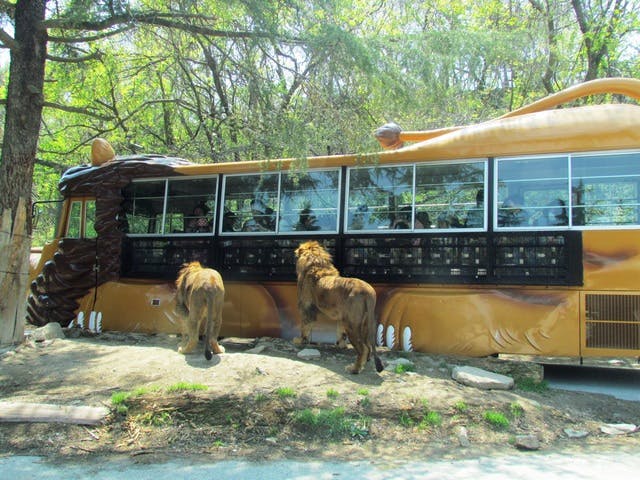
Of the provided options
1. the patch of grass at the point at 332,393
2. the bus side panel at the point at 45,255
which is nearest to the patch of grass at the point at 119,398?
the patch of grass at the point at 332,393

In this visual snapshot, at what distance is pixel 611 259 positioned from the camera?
7.07 metres

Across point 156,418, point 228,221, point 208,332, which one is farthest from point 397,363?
A: point 228,221

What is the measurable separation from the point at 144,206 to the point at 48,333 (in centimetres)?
275

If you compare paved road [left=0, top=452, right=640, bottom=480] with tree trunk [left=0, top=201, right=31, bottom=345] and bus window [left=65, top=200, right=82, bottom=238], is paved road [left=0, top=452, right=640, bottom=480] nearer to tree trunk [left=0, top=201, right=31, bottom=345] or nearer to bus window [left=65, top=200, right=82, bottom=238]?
tree trunk [left=0, top=201, right=31, bottom=345]

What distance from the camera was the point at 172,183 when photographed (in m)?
9.77

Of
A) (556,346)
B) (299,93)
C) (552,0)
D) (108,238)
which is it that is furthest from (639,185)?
(552,0)

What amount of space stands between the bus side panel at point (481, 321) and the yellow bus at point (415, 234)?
0.02m

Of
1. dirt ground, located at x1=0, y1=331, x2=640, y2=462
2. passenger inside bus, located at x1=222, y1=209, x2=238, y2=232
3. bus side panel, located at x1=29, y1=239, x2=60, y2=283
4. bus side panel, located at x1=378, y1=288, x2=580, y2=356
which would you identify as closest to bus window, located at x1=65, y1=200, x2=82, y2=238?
bus side panel, located at x1=29, y1=239, x2=60, y2=283

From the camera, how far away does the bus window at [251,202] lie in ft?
29.8

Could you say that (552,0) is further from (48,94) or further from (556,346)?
(48,94)

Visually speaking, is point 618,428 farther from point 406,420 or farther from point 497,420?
point 406,420

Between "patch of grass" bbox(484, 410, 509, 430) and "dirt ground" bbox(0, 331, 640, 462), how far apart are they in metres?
0.01

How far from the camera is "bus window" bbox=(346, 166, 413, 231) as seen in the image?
8305mm

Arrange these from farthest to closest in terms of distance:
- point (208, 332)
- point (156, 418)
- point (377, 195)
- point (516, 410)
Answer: point (377, 195) → point (208, 332) → point (516, 410) → point (156, 418)
